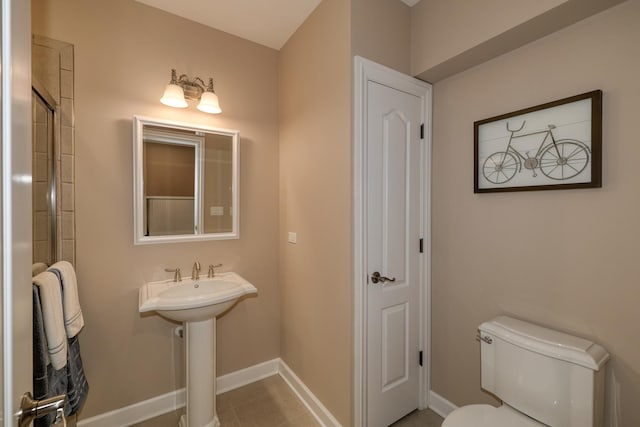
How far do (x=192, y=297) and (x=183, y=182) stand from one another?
84 cm

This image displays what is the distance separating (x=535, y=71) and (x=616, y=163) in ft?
1.95

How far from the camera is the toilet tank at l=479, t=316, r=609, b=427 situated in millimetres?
1138

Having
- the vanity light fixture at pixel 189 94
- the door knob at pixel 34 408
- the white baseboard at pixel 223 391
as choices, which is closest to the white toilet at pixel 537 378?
the white baseboard at pixel 223 391

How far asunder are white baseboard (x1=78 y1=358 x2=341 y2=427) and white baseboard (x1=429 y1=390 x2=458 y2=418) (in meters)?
0.71

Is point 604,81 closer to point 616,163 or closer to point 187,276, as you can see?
point 616,163

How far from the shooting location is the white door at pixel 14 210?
49cm

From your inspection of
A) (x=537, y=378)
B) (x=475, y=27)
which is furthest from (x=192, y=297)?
(x=475, y=27)

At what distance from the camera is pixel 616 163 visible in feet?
3.94

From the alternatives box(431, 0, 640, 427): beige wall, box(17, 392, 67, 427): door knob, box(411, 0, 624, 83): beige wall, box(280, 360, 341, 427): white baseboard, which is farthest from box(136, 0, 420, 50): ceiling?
box(280, 360, 341, 427): white baseboard

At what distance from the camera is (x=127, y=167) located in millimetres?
1773

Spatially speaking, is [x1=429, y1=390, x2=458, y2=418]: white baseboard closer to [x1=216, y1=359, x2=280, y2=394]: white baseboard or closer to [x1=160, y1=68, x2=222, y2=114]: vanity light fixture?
[x1=216, y1=359, x2=280, y2=394]: white baseboard

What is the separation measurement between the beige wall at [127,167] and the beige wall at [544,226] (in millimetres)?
1473

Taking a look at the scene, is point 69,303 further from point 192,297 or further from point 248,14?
point 248,14

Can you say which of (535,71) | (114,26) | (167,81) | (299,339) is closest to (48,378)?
(299,339)
